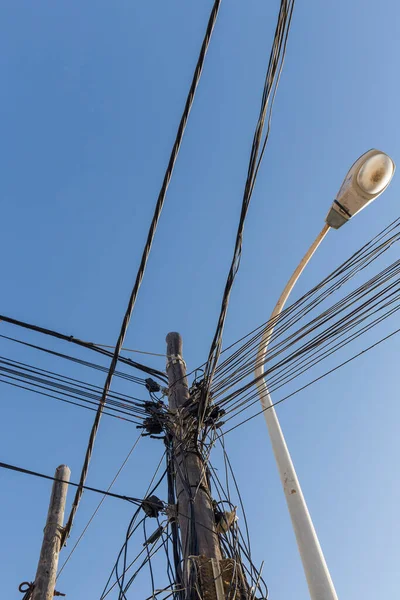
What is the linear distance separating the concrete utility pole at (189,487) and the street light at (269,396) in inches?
27.6

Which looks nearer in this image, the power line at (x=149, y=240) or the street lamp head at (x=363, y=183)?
the power line at (x=149, y=240)

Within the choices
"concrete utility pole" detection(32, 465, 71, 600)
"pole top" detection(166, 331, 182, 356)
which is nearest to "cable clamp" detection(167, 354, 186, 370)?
"pole top" detection(166, 331, 182, 356)

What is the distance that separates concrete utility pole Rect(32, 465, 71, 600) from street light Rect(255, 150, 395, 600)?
8.35ft

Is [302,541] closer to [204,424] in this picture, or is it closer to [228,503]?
[228,503]

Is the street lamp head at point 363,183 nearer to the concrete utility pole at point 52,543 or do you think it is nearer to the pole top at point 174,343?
the pole top at point 174,343

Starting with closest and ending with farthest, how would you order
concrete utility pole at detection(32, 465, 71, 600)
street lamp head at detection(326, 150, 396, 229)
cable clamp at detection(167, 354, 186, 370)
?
street lamp head at detection(326, 150, 396, 229) < concrete utility pole at detection(32, 465, 71, 600) < cable clamp at detection(167, 354, 186, 370)

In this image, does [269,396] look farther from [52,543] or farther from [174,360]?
[52,543]

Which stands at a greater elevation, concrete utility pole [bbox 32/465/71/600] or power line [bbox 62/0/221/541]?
power line [bbox 62/0/221/541]

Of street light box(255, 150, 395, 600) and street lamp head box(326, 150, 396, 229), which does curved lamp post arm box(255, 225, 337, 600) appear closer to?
street light box(255, 150, 395, 600)

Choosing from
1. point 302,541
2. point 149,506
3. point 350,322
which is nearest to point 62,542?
point 149,506

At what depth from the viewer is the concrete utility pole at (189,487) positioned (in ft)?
12.4

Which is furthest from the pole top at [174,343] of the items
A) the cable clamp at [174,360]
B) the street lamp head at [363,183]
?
the street lamp head at [363,183]

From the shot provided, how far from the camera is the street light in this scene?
3773 mm

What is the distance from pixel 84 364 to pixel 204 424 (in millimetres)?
1910
